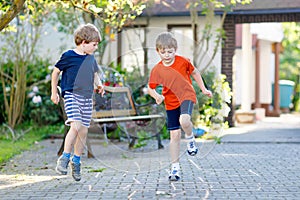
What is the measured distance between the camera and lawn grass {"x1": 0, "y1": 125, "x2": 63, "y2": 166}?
9.84 meters

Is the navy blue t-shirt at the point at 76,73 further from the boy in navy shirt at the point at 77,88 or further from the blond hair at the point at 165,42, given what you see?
the blond hair at the point at 165,42

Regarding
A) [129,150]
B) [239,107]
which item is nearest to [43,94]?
[129,150]

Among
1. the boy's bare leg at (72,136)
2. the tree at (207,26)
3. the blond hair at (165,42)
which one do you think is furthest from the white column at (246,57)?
the boy's bare leg at (72,136)

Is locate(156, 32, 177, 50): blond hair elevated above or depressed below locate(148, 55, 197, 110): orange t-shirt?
above

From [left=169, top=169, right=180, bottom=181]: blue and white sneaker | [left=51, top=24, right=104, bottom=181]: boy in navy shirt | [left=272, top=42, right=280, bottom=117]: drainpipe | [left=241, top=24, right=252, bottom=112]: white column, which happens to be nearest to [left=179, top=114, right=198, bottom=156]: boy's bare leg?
[left=169, top=169, right=180, bottom=181]: blue and white sneaker

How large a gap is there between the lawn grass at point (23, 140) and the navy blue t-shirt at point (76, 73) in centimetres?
260

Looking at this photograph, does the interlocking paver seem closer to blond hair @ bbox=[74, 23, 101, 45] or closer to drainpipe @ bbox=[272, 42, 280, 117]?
blond hair @ bbox=[74, 23, 101, 45]

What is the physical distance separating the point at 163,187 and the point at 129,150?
385 centimetres

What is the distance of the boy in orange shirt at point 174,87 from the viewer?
6.61 m

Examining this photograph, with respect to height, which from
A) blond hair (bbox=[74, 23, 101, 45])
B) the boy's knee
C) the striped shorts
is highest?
blond hair (bbox=[74, 23, 101, 45])

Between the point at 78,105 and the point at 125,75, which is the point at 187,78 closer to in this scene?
the point at 78,105

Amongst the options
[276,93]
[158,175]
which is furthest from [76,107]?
[276,93]

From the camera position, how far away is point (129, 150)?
10.3m

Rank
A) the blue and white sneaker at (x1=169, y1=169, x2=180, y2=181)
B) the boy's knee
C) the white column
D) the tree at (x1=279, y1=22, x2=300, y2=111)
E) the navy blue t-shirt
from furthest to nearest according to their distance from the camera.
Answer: the tree at (x1=279, y1=22, x2=300, y2=111) → the white column → the blue and white sneaker at (x1=169, y1=169, x2=180, y2=181) → the boy's knee → the navy blue t-shirt
